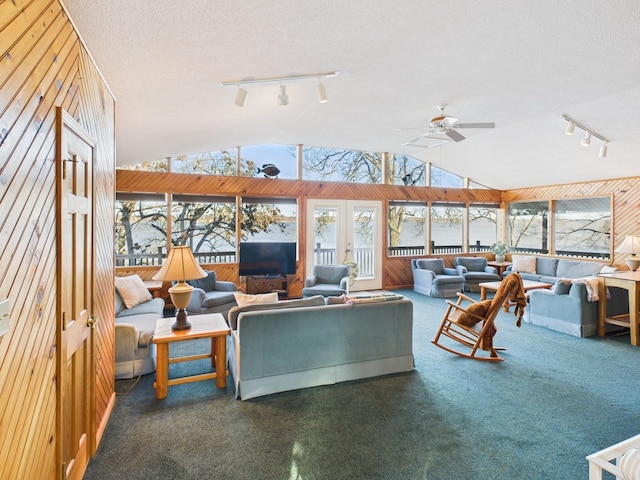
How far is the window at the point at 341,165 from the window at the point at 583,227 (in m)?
4.43

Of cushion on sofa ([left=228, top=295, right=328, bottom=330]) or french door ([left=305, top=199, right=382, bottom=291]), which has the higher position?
french door ([left=305, top=199, right=382, bottom=291])

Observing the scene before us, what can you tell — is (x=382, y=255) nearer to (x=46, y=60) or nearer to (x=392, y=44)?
(x=392, y=44)

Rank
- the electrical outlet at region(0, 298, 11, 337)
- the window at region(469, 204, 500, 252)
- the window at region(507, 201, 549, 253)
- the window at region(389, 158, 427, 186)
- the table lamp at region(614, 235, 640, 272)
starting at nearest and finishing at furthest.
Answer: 1. the electrical outlet at region(0, 298, 11, 337)
2. the table lamp at region(614, 235, 640, 272)
3. the window at region(389, 158, 427, 186)
4. the window at region(507, 201, 549, 253)
5. the window at region(469, 204, 500, 252)

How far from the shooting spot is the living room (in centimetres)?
127

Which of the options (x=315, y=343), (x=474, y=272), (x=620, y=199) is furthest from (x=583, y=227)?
(x=315, y=343)

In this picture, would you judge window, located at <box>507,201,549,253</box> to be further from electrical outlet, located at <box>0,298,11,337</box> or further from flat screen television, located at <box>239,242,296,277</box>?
Result: electrical outlet, located at <box>0,298,11,337</box>

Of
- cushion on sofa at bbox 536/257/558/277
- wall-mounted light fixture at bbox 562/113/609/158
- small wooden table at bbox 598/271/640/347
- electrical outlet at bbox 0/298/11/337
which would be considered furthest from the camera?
cushion on sofa at bbox 536/257/558/277

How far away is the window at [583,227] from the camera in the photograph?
721cm

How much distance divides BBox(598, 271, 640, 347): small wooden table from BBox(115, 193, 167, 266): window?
7.00 m

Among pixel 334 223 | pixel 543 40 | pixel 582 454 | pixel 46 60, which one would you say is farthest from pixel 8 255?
pixel 334 223

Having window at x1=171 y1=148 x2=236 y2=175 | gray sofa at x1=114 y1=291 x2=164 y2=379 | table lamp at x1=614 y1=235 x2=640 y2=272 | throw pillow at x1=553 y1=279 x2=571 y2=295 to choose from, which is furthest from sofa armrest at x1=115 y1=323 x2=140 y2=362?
table lamp at x1=614 y1=235 x2=640 y2=272

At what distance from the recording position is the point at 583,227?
7.62 meters

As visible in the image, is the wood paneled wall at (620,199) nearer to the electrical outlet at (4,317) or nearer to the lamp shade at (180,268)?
the lamp shade at (180,268)

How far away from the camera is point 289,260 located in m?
6.65
